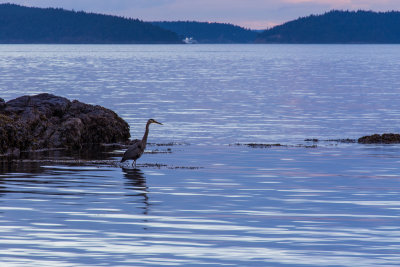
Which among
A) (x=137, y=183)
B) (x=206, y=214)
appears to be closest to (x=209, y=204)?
(x=206, y=214)

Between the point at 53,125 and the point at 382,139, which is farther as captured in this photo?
the point at 382,139

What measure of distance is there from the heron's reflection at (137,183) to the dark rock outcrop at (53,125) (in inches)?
250

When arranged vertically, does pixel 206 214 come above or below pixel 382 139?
above

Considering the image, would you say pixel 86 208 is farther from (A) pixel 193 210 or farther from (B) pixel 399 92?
(B) pixel 399 92

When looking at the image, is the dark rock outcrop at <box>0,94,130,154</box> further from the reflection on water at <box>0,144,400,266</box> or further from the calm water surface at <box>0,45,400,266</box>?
the reflection on water at <box>0,144,400,266</box>

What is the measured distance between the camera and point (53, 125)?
112ft

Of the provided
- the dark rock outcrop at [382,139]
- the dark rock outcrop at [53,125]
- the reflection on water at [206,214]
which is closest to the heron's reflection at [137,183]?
the reflection on water at [206,214]

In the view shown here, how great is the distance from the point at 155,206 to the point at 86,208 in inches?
60.0

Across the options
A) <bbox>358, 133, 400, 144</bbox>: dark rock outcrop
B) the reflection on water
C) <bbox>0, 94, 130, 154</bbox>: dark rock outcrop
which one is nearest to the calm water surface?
the reflection on water

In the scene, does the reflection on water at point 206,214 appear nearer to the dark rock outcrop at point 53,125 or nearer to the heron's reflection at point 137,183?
the heron's reflection at point 137,183

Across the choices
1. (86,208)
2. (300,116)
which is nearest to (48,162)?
(86,208)

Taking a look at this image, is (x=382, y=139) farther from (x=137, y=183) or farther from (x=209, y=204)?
(x=209, y=204)

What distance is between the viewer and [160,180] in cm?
2436

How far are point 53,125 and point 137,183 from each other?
11.3m
